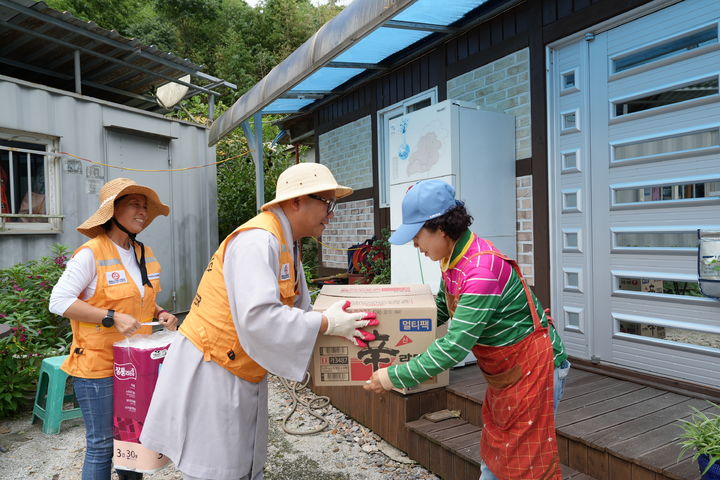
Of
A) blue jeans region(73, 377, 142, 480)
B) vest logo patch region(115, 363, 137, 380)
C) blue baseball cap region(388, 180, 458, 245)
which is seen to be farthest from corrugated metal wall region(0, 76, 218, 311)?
blue baseball cap region(388, 180, 458, 245)

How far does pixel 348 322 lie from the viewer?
1843 mm

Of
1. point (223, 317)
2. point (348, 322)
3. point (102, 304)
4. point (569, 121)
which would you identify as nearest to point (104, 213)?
point (102, 304)

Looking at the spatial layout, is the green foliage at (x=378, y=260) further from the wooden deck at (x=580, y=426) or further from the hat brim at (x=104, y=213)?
the hat brim at (x=104, y=213)

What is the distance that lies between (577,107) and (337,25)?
2.15 meters

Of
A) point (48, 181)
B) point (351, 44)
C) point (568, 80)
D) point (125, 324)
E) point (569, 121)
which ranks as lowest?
point (125, 324)

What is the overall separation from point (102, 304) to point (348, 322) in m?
1.49

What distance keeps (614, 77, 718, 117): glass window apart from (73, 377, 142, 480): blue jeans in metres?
4.04

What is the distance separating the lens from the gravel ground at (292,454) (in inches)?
136

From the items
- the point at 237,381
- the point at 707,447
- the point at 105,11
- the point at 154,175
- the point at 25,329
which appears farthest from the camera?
the point at 105,11

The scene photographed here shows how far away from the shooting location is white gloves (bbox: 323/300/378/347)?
5.98ft

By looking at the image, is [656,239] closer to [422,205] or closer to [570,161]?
[570,161]

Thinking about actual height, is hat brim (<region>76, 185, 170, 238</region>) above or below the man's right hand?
above

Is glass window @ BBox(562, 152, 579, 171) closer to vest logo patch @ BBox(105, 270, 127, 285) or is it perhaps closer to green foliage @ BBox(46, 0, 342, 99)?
vest logo patch @ BBox(105, 270, 127, 285)

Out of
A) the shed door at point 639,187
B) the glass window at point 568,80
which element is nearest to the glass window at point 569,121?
the shed door at point 639,187
